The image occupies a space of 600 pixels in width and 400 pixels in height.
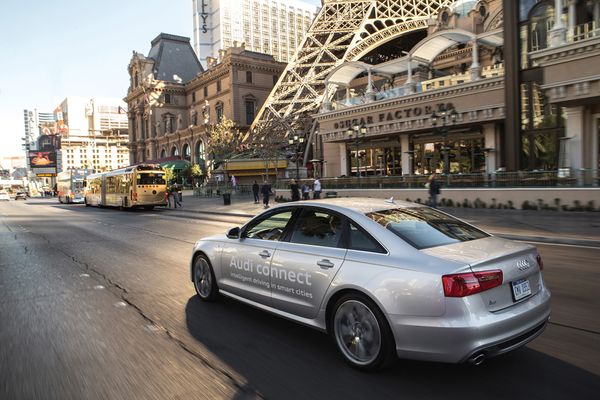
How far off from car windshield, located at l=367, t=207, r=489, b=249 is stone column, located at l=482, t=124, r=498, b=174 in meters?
24.9

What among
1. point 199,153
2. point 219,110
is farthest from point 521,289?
point 199,153

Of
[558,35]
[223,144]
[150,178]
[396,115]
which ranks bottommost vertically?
[150,178]

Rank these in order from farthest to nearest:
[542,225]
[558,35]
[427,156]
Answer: [427,156] → [558,35] → [542,225]

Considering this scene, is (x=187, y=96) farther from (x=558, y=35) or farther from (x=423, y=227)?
(x=423, y=227)

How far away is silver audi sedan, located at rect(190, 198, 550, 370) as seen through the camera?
10.7 ft

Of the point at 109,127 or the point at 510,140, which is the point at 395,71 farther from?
the point at 109,127

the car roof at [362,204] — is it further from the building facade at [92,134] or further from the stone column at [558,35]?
the building facade at [92,134]

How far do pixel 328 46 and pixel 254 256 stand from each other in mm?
44974

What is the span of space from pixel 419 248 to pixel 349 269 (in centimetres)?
62

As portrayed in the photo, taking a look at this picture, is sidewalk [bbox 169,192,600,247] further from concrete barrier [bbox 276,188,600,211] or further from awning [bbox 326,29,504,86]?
awning [bbox 326,29,504,86]

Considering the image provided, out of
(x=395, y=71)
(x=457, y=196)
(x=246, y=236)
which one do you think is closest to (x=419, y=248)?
(x=246, y=236)

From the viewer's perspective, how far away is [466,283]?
3.26 metres

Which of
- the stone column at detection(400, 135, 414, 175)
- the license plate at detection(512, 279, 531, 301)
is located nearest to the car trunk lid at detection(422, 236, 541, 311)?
the license plate at detection(512, 279, 531, 301)

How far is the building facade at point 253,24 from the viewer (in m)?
111
